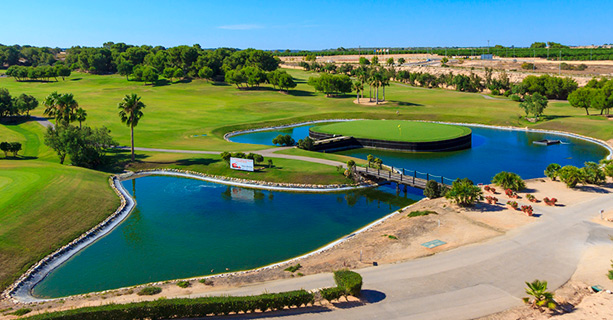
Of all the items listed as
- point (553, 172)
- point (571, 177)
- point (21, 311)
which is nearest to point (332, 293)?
point (21, 311)

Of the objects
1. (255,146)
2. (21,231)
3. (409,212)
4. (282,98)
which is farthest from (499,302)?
(282,98)

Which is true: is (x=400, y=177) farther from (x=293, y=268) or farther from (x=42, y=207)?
(x=42, y=207)

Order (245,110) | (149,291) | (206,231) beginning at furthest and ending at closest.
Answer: (245,110), (206,231), (149,291)

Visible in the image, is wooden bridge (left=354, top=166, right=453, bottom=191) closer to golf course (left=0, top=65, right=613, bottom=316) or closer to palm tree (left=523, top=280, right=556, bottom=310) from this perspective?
golf course (left=0, top=65, right=613, bottom=316)

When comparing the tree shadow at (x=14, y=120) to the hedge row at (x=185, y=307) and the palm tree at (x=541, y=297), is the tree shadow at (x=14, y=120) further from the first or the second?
the palm tree at (x=541, y=297)

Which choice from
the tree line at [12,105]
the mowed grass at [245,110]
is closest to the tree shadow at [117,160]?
the mowed grass at [245,110]

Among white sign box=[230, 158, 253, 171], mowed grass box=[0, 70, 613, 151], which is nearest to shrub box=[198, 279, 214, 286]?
white sign box=[230, 158, 253, 171]
